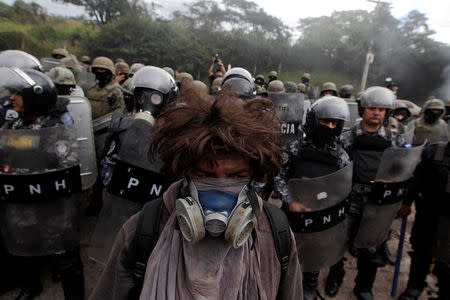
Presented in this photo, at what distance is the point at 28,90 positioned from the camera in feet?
7.15

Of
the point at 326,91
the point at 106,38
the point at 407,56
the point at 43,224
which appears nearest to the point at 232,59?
the point at 106,38

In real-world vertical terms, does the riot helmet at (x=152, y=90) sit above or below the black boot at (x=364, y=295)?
above

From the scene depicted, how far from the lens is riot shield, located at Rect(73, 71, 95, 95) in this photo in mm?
6047

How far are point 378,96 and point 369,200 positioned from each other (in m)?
1.20

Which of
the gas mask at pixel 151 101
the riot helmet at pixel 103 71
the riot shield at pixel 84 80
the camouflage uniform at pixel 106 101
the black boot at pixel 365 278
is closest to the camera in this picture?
the gas mask at pixel 151 101

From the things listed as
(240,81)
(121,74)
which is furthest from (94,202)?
(121,74)

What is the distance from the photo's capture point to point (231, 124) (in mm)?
1125

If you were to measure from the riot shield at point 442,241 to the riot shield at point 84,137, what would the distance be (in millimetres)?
3382

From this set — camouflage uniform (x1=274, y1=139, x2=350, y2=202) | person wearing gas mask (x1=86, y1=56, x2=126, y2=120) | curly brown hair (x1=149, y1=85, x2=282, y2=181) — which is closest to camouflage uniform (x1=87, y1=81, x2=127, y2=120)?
person wearing gas mask (x1=86, y1=56, x2=126, y2=120)

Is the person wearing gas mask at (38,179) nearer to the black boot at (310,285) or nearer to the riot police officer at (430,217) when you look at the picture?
the black boot at (310,285)

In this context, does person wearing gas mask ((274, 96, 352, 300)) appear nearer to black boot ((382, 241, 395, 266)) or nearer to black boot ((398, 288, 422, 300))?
black boot ((398, 288, 422, 300))

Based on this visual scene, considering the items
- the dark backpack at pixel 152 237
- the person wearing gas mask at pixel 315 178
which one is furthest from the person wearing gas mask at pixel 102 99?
the dark backpack at pixel 152 237

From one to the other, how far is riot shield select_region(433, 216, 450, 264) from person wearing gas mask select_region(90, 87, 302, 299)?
87.4 inches

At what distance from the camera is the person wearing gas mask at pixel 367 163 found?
270 cm
